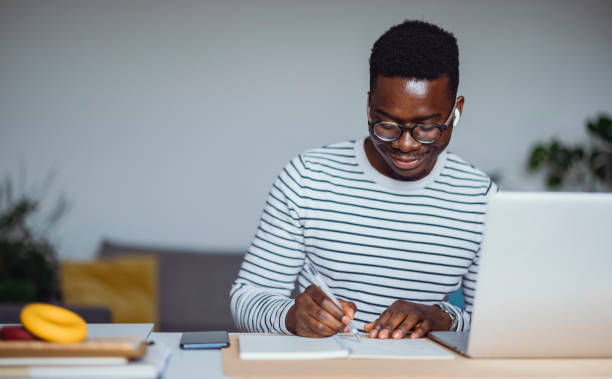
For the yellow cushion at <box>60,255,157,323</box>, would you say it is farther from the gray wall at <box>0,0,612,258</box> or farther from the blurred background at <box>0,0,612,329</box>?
the gray wall at <box>0,0,612,258</box>

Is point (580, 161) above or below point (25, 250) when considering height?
above

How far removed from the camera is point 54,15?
126 inches

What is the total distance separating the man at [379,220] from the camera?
4.70ft

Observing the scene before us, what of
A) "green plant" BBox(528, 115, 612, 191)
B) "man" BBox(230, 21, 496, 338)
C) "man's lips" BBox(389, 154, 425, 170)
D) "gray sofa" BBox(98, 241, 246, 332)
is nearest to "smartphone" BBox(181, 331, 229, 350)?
"man" BBox(230, 21, 496, 338)

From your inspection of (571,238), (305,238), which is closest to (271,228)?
(305,238)

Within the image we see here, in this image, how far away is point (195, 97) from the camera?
328 centimetres

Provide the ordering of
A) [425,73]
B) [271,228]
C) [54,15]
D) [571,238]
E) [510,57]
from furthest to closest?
1. [510,57]
2. [54,15]
3. [271,228]
4. [425,73]
5. [571,238]

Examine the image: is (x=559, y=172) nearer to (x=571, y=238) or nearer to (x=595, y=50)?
(x=595, y=50)

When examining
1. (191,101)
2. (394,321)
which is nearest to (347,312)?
(394,321)

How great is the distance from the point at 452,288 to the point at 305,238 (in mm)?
442

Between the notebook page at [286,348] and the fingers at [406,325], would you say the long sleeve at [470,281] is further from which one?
the notebook page at [286,348]

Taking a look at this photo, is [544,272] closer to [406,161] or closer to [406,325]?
[406,325]

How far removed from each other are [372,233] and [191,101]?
198 cm

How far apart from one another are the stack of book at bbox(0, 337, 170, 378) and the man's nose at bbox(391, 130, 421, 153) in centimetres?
76
